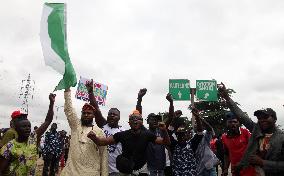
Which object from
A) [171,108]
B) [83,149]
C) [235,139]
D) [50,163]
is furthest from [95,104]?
[50,163]

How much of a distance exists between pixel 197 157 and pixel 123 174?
6.19 feet

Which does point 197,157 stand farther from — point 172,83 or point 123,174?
point 172,83

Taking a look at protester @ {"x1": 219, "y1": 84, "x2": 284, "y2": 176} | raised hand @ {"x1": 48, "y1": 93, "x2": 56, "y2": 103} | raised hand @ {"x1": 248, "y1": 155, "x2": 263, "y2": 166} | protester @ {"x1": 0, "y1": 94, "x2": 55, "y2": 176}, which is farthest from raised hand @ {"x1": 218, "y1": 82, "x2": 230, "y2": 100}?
protester @ {"x1": 0, "y1": 94, "x2": 55, "y2": 176}

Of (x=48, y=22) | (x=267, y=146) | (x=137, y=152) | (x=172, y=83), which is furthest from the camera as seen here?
(x=172, y=83)

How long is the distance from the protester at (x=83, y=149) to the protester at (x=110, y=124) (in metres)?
0.50

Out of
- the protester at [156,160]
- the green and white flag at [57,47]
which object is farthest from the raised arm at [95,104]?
the protester at [156,160]

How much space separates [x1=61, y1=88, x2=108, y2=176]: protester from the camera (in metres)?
5.59

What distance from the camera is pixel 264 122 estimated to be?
16.8 feet

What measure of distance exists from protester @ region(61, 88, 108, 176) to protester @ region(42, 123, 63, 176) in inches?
314

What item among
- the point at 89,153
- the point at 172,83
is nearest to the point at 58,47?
the point at 89,153

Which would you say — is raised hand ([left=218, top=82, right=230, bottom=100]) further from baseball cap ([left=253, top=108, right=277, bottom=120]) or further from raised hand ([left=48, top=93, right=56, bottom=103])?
raised hand ([left=48, top=93, right=56, bottom=103])

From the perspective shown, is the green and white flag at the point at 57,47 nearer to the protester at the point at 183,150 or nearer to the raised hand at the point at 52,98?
the raised hand at the point at 52,98

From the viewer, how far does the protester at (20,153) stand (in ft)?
17.5

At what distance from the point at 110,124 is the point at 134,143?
126 centimetres
